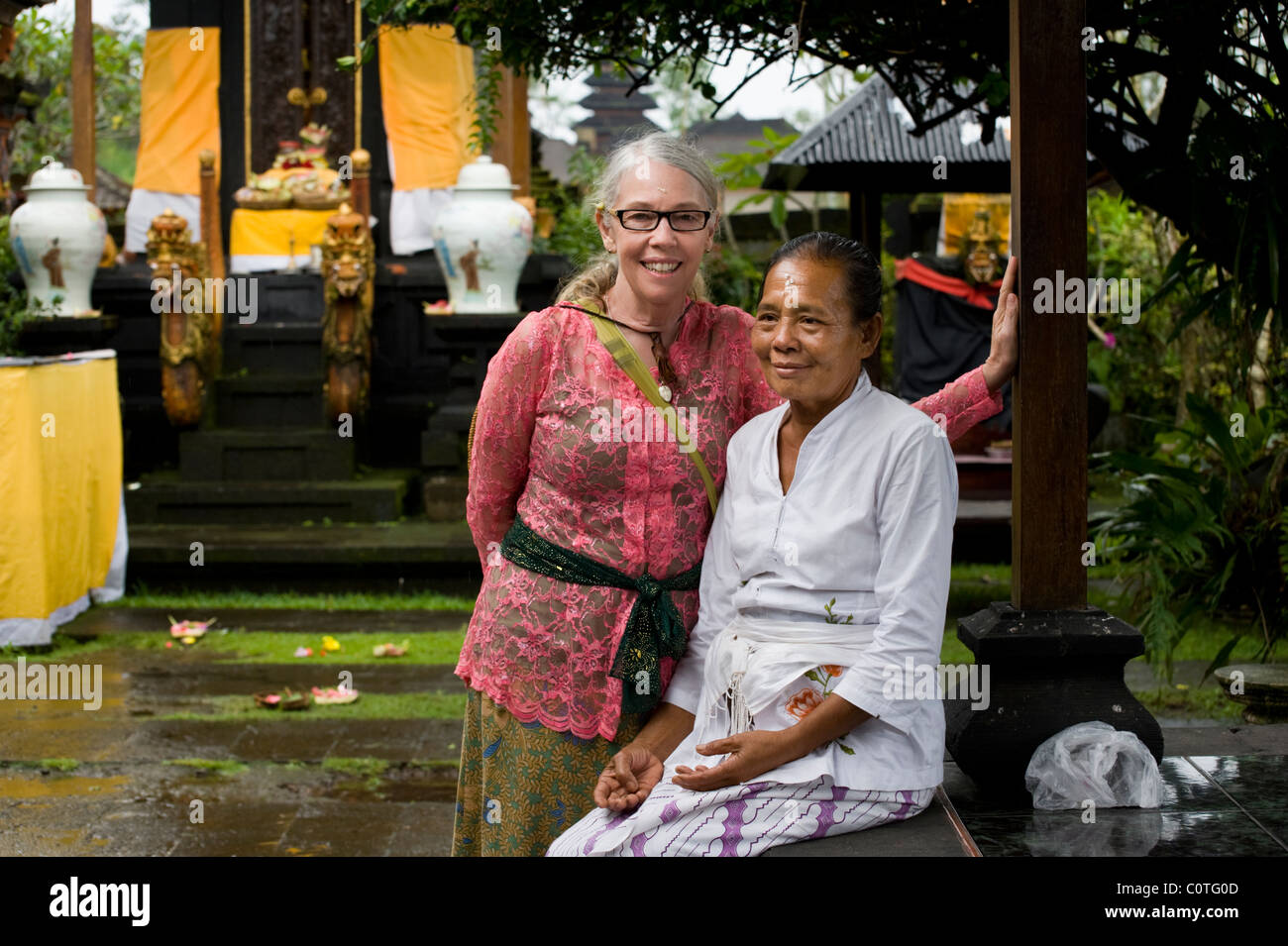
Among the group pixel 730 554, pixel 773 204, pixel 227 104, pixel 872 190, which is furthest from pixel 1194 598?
pixel 227 104

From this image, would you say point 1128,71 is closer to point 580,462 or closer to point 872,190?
point 580,462

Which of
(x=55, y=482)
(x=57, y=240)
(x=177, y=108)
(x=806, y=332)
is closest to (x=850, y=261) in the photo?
(x=806, y=332)

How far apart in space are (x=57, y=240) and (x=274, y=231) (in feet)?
6.84

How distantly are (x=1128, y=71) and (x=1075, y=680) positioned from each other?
171cm

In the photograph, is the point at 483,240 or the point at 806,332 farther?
the point at 483,240

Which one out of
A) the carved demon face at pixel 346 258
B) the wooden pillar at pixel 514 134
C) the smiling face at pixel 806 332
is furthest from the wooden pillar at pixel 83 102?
the smiling face at pixel 806 332

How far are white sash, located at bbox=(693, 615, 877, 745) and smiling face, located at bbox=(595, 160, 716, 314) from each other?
69 centimetres

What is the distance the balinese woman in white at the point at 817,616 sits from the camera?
2.60 metres

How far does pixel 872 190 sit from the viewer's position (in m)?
8.54

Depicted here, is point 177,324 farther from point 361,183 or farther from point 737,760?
point 737,760

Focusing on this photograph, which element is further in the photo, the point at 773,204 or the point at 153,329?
the point at 773,204

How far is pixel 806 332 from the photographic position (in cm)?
270

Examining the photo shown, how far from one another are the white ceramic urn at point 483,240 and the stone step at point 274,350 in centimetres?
144

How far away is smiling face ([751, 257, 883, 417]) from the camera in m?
2.69
